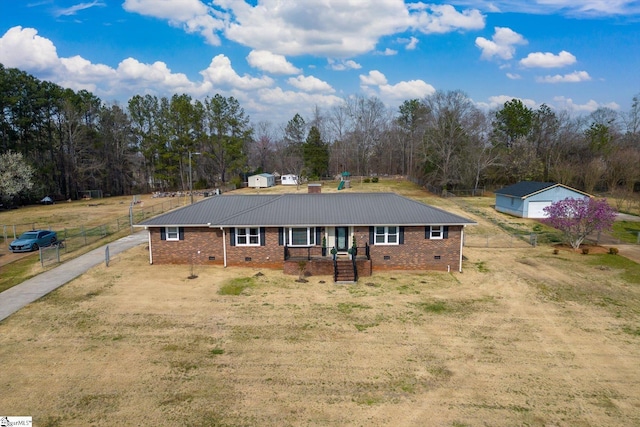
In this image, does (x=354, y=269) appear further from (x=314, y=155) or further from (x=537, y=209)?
(x=314, y=155)

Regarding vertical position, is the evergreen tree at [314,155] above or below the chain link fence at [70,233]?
above

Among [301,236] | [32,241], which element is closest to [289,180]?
[32,241]

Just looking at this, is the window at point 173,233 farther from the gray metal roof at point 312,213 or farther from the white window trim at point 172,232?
the gray metal roof at point 312,213

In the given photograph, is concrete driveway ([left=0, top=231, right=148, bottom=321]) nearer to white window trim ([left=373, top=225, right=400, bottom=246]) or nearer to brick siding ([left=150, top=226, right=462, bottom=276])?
brick siding ([left=150, top=226, right=462, bottom=276])

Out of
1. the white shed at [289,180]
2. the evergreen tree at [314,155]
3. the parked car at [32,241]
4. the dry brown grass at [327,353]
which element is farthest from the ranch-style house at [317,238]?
the evergreen tree at [314,155]

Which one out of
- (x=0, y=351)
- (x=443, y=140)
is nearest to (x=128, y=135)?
(x=443, y=140)

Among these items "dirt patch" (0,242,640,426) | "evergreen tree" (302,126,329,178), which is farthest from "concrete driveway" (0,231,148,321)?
"evergreen tree" (302,126,329,178)
